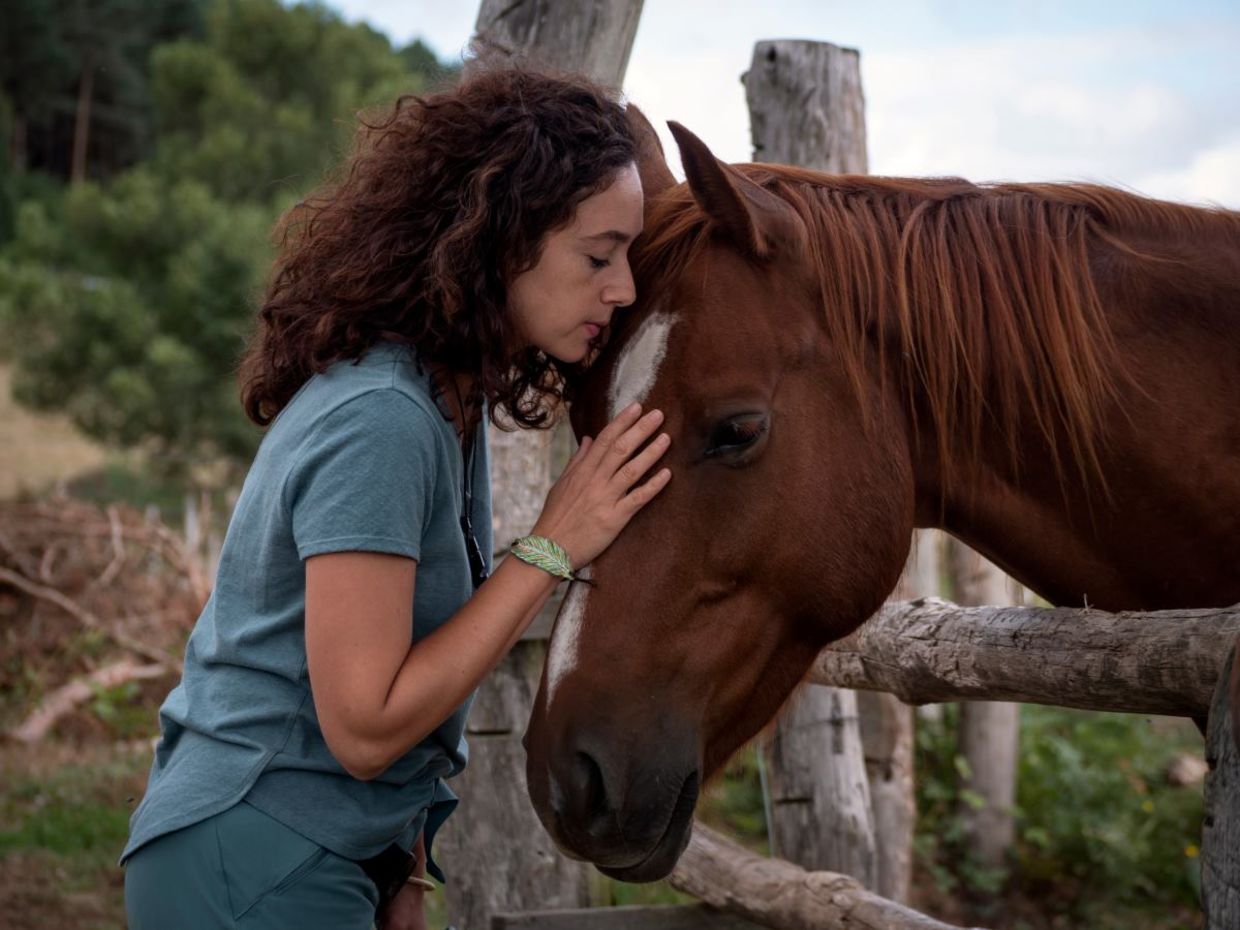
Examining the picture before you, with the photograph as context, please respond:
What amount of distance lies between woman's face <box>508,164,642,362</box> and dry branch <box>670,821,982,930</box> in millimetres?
1410

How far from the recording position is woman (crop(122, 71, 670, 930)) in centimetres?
171

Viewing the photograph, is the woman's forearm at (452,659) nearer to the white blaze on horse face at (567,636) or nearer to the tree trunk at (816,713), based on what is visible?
the white blaze on horse face at (567,636)

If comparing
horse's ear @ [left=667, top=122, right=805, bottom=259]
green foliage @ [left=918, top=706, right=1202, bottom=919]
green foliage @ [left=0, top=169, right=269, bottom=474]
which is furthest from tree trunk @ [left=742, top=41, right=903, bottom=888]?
green foliage @ [left=0, top=169, right=269, bottom=474]

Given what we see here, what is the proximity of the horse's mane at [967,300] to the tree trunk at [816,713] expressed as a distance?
1608 mm

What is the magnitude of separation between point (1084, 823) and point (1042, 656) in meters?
4.62

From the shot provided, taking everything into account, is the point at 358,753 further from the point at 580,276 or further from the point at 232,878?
the point at 580,276

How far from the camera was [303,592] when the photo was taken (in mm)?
1809

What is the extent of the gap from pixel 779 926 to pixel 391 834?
Result: 52.5 inches

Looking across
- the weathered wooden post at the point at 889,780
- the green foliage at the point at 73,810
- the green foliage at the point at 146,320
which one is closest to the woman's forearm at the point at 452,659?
the weathered wooden post at the point at 889,780

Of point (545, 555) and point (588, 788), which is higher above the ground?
point (545, 555)

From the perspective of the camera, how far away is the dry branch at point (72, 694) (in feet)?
23.7

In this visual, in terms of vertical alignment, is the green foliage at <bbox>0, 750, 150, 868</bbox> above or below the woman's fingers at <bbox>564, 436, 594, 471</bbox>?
below

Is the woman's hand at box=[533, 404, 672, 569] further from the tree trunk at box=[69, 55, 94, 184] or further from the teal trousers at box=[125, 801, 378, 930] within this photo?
the tree trunk at box=[69, 55, 94, 184]

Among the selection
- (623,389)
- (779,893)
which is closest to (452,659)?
(623,389)
